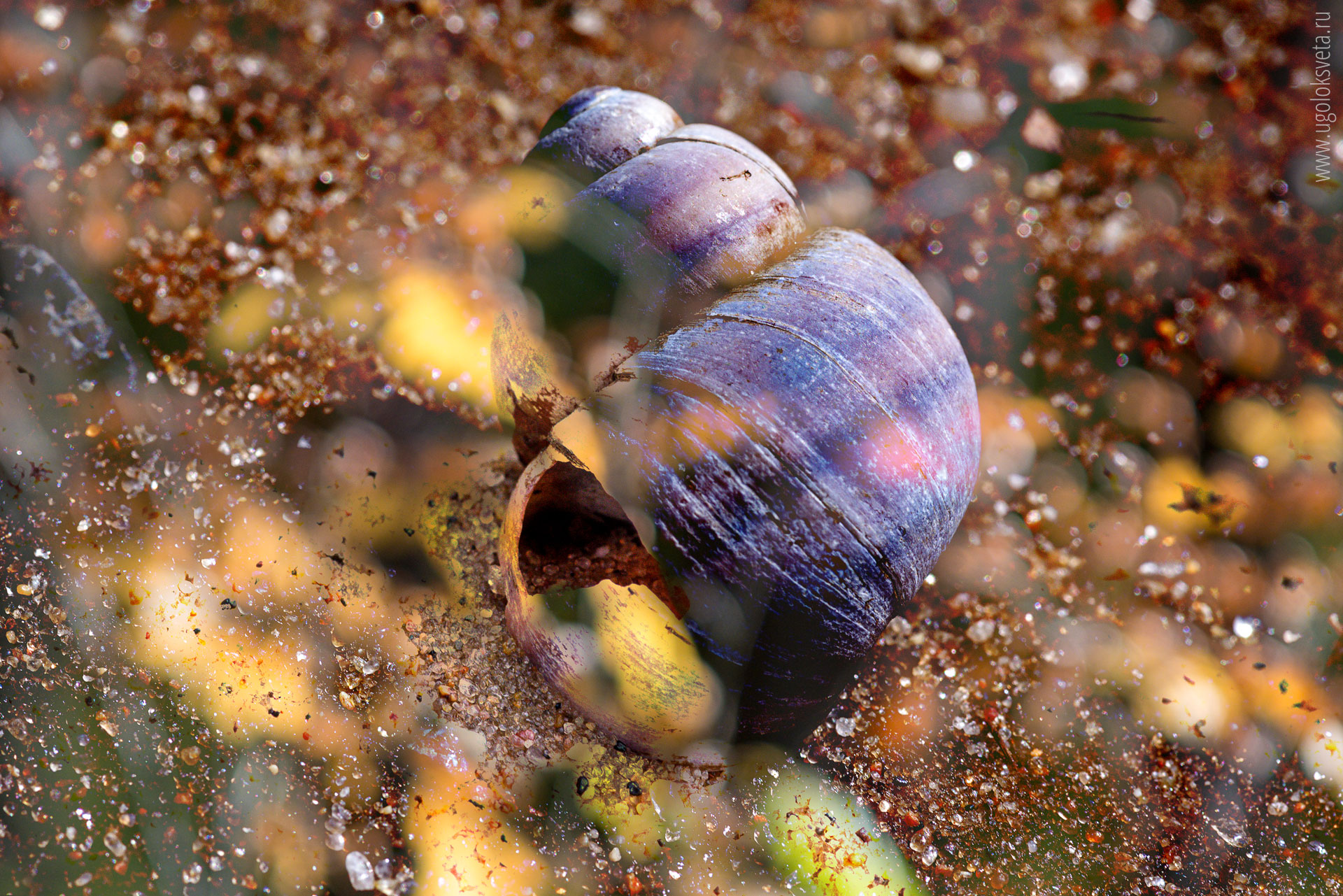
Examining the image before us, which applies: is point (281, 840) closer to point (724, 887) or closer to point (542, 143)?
point (724, 887)

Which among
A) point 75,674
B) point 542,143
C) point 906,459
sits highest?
point 542,143

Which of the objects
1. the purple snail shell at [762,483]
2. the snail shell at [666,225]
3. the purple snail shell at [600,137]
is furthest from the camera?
the purple snail shell at [600,137]

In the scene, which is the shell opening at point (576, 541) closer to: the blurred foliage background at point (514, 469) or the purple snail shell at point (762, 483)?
the purple snail shell at point (762, 483)

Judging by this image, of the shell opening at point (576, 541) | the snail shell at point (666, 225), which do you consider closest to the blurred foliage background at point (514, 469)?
the snail shell at point (666, 225)

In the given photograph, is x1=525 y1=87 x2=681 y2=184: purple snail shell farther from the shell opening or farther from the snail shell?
the shell opening

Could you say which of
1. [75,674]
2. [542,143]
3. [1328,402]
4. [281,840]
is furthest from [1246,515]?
[75,674]
